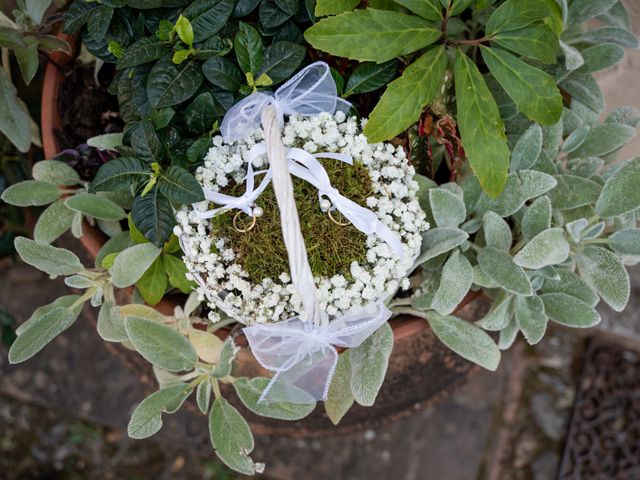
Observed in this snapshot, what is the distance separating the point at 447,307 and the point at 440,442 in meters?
0.89

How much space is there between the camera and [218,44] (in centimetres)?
93

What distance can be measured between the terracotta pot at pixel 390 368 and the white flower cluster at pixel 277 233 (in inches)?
6.8

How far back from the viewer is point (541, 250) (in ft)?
2.98

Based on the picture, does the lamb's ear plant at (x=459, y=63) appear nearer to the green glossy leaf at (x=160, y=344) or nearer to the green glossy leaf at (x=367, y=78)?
the green glossy leaf at (x=367, y=78)

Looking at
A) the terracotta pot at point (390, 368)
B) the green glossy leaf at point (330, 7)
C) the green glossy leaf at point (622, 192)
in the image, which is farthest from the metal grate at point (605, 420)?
the green glossy leaf at point (330, 7)

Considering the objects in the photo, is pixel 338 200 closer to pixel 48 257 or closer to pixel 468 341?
pixel 468 341

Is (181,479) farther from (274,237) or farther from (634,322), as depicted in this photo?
(634,322)

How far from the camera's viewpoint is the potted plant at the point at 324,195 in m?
0.87

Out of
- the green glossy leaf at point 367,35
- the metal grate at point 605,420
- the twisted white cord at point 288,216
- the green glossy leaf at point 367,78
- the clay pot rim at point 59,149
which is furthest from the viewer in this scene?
the metal grate at point 605,420

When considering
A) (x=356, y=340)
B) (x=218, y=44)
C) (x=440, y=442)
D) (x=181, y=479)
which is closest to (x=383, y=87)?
(x=218, y=44)

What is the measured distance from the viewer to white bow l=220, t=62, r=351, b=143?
0.89m

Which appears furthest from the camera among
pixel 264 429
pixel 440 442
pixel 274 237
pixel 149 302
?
pixel 440 442

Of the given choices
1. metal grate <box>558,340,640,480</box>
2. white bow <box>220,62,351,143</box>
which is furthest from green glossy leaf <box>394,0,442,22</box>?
metal grate <box>558,340,640,480</box>

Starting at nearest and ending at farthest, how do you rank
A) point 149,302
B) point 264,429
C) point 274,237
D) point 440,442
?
point 274,237 → point 149,302 → point 264,429 → point 440,442
